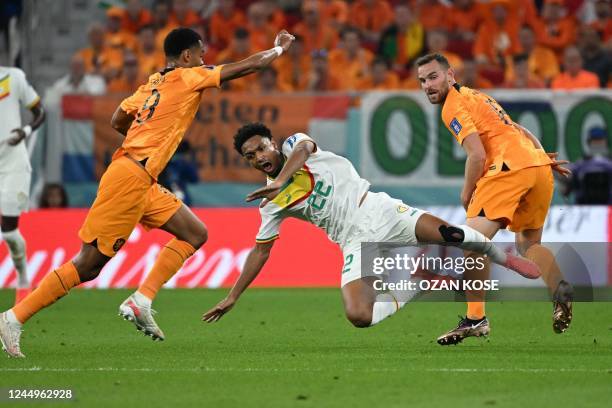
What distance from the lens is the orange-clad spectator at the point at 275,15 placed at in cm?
2123

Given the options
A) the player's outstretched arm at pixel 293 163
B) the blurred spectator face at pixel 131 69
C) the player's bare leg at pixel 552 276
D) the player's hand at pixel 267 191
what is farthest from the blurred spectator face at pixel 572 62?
the player's hand at pixel 267 191

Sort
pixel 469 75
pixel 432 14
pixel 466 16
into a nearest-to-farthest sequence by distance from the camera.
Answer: pixel 469 75, pixel 432 14, pixel 466 16

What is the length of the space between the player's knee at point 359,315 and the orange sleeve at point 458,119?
164 centimetres

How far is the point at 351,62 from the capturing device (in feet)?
64.8

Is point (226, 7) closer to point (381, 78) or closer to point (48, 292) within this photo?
point (381, 78)

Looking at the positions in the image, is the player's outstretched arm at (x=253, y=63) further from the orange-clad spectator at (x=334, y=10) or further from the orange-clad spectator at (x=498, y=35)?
the orange-clad spectator at (x=334, y=10)

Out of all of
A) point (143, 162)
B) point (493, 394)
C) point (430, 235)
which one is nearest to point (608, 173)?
point (430, 235)

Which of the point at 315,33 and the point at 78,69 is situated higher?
the point at 315,33

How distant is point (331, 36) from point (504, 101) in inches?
187

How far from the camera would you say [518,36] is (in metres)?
20.2

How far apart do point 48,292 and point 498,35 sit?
12912mm

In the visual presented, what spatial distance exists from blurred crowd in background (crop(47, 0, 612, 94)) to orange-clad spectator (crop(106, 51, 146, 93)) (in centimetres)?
2

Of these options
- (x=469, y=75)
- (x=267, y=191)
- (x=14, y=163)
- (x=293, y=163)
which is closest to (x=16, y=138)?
(x=14, y=163)

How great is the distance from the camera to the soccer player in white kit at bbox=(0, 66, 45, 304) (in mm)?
12836
